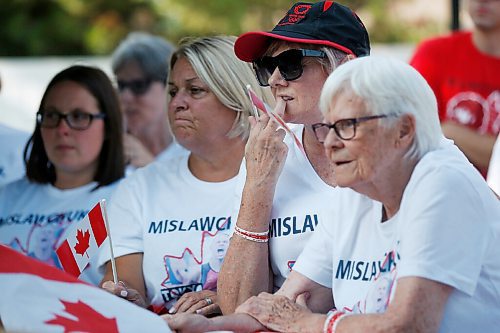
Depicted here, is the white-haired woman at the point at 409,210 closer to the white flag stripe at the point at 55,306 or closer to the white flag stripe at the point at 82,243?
the white flag stripe at the point at 55,306

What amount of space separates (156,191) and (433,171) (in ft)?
4.82

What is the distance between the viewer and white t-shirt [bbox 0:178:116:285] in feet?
13.8

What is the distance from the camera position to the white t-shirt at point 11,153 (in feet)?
15.3

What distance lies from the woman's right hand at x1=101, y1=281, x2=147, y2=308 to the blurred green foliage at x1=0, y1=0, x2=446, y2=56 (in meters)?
8.99

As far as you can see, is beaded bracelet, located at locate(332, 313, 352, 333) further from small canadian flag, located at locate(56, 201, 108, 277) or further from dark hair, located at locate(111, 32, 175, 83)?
dark hair, located at locate(111, 32, 175, 83)

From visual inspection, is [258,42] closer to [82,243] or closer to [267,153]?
[267,153]

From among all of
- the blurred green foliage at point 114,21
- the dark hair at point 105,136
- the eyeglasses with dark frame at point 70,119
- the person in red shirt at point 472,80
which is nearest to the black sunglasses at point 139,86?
the dark hair at point 105,136

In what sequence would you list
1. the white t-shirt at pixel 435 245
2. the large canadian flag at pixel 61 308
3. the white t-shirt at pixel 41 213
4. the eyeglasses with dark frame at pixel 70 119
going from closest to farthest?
1. the white t-shirt at pixel 435 245
2. the large canadian flag at pixel 61 308
3. the white t-shirt at pixel 41 213
4. the eyeglasses with dark frame at pixel 70 119

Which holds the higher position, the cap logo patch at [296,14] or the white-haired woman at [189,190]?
the cap logo patch at [296,14]

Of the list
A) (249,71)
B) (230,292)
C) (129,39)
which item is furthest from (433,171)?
(129,39)

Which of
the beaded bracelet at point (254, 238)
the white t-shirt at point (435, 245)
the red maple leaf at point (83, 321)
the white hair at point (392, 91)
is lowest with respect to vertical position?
the red maple leaf at point (83, 321)

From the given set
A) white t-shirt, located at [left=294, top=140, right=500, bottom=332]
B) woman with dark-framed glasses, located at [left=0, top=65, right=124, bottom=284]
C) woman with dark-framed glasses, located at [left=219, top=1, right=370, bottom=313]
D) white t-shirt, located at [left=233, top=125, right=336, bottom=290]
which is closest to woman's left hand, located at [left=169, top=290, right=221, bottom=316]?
woman with dark-framed glasses, located at [left=219, top=1, right=370, bottom=313]

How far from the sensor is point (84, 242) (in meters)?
3.06

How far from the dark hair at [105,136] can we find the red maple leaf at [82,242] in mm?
1334
